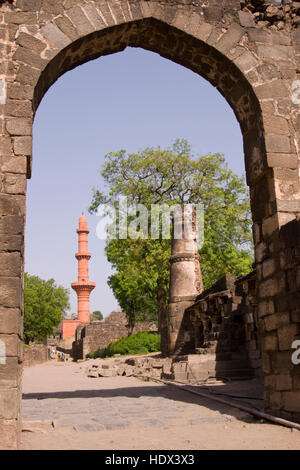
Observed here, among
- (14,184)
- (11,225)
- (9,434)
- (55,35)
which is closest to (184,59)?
(55,35)

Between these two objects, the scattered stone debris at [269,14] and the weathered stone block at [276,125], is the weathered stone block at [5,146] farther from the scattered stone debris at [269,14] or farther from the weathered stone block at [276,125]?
the scattered stone debris at [269,14]

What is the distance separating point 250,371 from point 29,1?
8556 millimetres

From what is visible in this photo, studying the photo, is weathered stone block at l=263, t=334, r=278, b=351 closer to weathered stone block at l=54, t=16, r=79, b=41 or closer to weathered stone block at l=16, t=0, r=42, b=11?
weathered stone block at l=54, t=16, r=79, b=41

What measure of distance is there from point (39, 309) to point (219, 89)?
41400 millimetres

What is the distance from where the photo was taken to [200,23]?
6016 mm

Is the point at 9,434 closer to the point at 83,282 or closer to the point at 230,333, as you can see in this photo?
the point at 230,333

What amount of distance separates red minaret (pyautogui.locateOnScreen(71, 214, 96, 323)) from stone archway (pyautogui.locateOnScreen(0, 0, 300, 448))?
1680 inches

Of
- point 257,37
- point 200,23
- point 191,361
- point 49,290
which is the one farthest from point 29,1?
point 49,290

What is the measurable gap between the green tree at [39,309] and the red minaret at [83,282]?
228 cm

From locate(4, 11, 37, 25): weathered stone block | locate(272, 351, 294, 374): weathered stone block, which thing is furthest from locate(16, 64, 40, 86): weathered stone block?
locate(272, 351, 294, 374): weathered stone block

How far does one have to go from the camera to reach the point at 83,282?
1890 inches

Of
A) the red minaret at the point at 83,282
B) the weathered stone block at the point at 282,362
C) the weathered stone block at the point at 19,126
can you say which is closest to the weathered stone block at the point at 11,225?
the weathered stone block at the point at 19,126

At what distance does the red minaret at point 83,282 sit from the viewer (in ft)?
155

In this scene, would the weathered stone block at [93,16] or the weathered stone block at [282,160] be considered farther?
the weathered stone block at [93,16]
